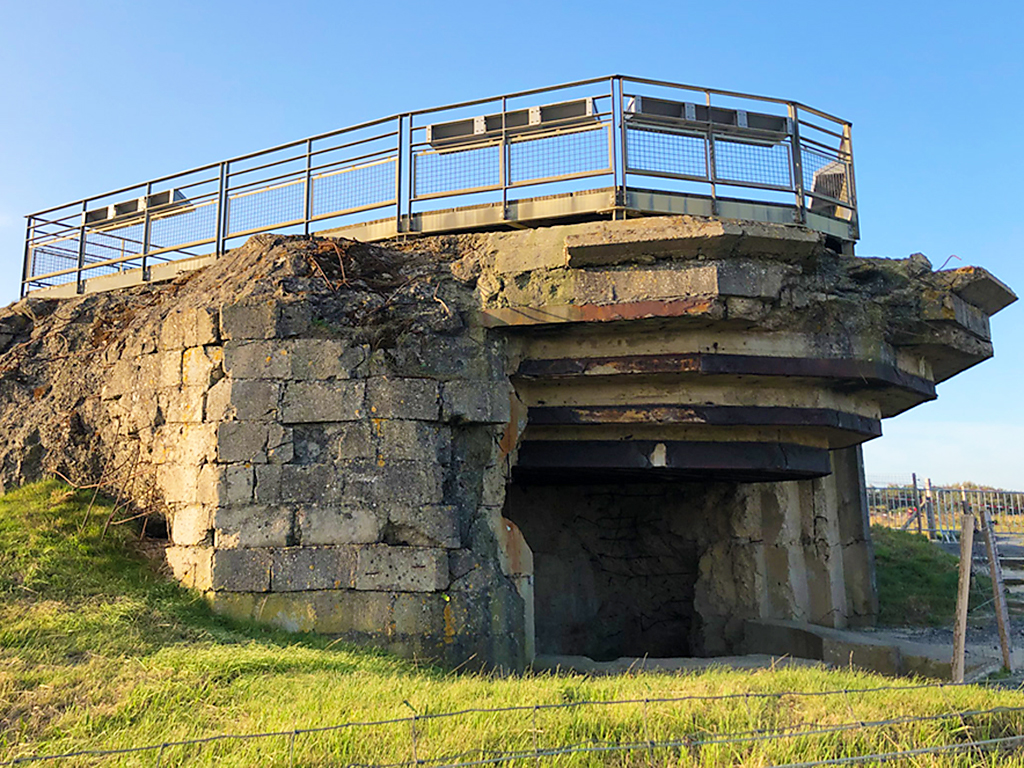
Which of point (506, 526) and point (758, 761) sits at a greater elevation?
point (506, 526)

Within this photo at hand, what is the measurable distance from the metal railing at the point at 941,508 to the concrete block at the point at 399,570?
13926 mm

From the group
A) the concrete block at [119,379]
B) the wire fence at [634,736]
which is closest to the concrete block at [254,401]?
the concrete block at [119,379]

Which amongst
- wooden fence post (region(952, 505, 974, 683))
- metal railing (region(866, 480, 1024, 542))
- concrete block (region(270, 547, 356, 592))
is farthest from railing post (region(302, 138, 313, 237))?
metal railing (region(866, 480, 1024, 542))

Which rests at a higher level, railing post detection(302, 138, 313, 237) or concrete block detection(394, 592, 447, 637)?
railing post detection(302, 138, 313, 237)

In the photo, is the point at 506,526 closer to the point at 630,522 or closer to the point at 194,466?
the point at 194,466

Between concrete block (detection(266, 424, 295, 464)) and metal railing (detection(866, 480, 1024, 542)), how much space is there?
14.7 meters

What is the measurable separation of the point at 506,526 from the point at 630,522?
15.5ft

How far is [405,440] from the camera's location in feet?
23.3

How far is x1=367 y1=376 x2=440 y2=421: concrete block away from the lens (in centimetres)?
712

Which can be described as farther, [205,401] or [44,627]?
[205,401]

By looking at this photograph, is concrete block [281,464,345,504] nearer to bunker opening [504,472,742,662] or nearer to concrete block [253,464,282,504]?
concrete block [253,464,282,504]

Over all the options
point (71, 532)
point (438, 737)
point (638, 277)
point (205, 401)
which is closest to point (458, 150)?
point (638, 277)

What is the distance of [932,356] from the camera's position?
9117 mm

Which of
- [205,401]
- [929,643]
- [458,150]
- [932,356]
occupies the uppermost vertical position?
[458,150]
